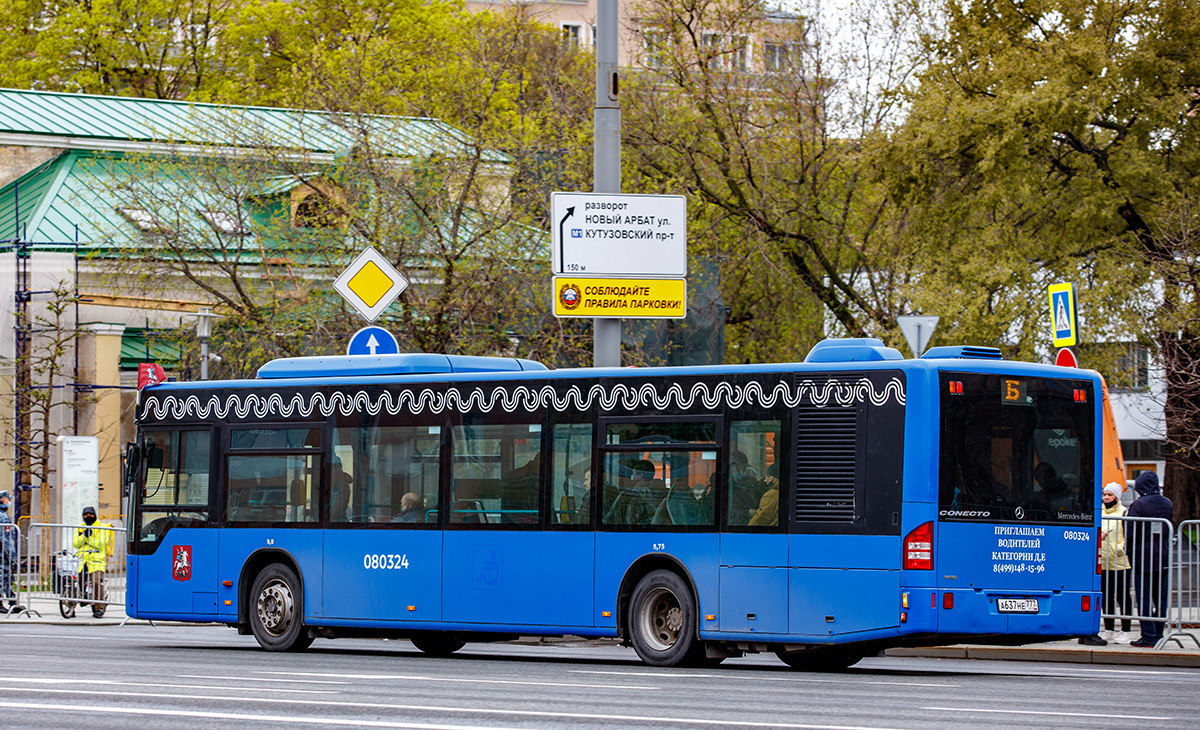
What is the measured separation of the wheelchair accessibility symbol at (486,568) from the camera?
1723cm

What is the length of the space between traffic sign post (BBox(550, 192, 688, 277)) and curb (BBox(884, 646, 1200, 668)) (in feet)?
18.1

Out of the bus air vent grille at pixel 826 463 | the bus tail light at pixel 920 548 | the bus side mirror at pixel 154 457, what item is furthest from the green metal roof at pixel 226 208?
the bus tail light at pixel 920 548

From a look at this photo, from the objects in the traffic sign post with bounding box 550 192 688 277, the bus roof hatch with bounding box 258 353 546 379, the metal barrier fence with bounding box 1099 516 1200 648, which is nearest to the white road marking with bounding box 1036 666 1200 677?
the metal barrier fence with bounding box 1099 516 1200 648

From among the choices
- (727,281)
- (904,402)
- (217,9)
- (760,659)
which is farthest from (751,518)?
(217,9)

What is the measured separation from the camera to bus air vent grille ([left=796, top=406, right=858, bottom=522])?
15.1 meters

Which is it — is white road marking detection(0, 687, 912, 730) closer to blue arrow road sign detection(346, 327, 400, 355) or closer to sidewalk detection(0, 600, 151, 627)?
blue arrow road sign detection(346, 327, 400, 355)

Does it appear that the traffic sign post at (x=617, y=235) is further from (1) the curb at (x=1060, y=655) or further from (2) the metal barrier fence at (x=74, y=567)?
(2) the metal barrier fence at (x=74, y=567)

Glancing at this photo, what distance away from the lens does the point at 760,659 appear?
18828mm

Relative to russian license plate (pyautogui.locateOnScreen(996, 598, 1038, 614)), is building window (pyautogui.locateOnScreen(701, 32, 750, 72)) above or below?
above

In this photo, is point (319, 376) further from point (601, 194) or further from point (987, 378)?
point (987, 378)

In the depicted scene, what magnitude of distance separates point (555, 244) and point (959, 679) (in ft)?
19.9

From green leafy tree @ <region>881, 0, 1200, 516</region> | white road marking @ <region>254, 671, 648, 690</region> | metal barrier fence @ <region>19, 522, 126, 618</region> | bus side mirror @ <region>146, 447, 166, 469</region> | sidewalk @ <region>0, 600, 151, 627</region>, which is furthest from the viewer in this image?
green leafy tree @ <region>881, 0, 1200, 516</region>

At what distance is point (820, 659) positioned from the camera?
16703mm

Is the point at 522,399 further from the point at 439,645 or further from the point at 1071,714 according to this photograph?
the point at 1071,714
